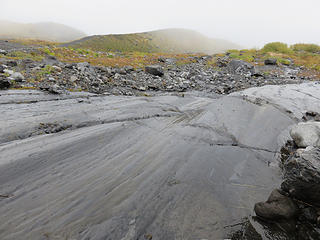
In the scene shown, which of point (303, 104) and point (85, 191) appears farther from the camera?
point (303, 104)

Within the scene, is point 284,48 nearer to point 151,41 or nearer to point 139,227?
point 139,227

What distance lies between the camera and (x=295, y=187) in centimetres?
224

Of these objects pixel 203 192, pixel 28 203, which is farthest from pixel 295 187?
pixel 28 203

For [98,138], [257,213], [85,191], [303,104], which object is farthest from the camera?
[303,104]

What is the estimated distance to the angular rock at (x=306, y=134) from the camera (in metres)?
3.42

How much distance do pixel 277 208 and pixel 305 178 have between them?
1.77 feet

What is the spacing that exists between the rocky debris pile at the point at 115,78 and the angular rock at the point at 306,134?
626cm

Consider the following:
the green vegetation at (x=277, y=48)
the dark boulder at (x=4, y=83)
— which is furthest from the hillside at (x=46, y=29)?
the dark boulder at (x=4, y=83)

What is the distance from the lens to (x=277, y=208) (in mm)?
2072

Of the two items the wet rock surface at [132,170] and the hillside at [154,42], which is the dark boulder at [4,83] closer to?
the wet rock surface at [132,170]

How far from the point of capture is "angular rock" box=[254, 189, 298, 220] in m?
2.05

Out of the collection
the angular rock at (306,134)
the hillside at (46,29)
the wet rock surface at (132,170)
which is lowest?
the wet rock surface at (132,170)

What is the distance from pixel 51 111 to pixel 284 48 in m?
32.1

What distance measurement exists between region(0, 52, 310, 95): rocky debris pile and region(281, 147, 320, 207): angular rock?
7.14 metres
